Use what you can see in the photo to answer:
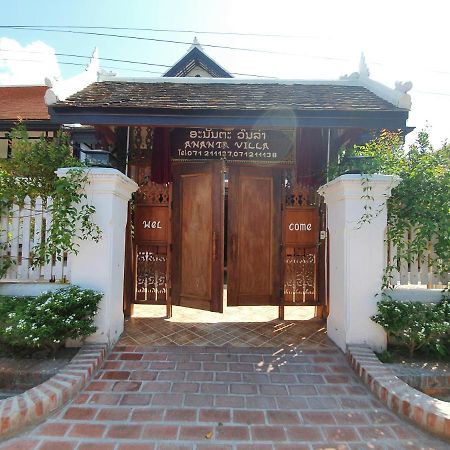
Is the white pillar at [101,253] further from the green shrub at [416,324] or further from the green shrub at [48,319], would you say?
the green shrub at [416,324]

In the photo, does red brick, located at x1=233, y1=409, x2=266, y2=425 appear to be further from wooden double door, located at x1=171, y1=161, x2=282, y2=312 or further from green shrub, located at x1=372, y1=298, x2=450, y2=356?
wooden double door, located at x1=171, y1=161, x2=282, y2=312

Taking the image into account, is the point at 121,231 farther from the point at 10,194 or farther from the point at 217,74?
the point at 217,74

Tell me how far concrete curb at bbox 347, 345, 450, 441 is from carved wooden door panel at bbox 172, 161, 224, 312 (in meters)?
2.16

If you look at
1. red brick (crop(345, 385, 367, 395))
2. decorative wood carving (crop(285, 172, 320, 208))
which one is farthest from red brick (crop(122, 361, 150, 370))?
decorative wood carving (crop(285, 172, 320, 208))

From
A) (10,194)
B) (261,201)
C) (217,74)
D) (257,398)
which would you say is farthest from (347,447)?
(217,74)

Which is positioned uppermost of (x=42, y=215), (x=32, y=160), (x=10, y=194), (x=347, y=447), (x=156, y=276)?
(x=32, y=160)

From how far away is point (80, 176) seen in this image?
3238 millimetres

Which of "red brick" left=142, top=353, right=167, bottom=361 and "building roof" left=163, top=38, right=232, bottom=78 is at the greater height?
"building roof" left=163, top=38, right=232, bottom=78

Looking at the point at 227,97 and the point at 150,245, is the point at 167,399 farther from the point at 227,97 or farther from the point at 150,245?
the point at 227,97

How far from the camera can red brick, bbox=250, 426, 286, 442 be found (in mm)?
2115

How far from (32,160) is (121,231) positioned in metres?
1.59

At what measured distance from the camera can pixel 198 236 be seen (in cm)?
471

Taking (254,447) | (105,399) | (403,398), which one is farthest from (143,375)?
(403,398)

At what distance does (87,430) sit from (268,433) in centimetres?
137
